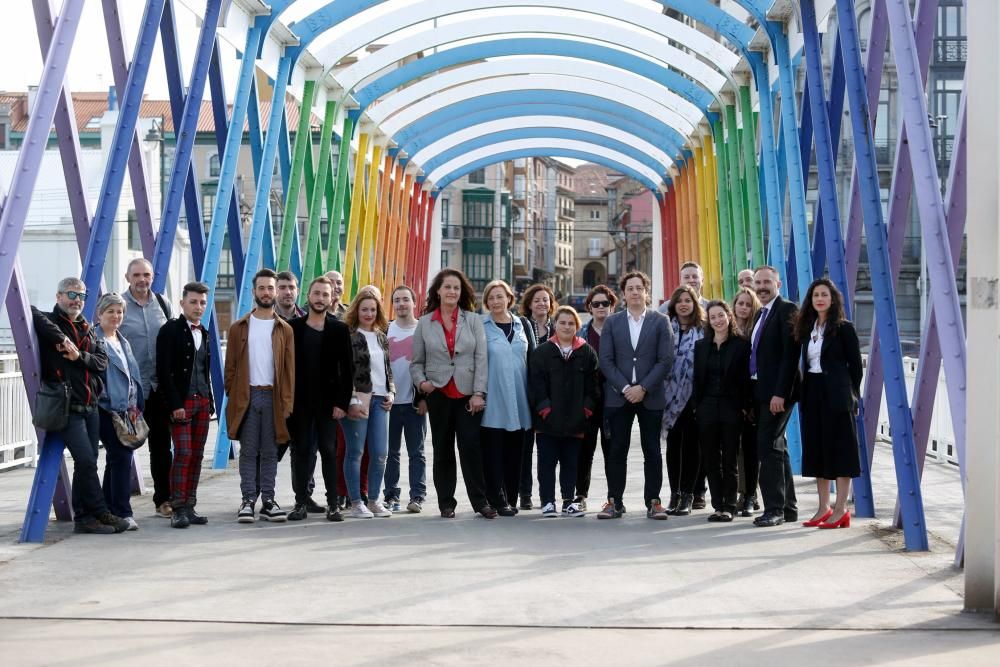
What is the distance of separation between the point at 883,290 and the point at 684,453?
6.61 feet

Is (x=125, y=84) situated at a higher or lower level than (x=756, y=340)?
higher

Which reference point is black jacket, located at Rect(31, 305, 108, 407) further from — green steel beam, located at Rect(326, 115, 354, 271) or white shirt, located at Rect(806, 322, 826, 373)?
green steel beam, located at Rect(326, 115, 354, 271)

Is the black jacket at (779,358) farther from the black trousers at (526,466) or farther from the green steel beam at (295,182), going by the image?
the green steel beam at (295,182)

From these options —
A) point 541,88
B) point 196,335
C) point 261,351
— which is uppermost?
point 541,88

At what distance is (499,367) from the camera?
10.3m

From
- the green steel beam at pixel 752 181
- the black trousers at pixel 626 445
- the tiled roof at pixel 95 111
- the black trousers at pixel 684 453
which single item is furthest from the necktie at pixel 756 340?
the tiled roof at pixel 95 111

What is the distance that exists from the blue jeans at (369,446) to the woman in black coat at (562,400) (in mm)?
1095

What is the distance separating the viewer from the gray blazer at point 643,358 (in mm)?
10109

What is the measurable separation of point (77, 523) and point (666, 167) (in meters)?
21.3

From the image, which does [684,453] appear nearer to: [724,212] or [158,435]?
[158,435]

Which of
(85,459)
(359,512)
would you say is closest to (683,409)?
(359,512)

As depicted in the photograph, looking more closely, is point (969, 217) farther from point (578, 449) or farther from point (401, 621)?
point (578, 449)

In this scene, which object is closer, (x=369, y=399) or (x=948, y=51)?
(x=369, y=399)

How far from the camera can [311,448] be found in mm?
10039
